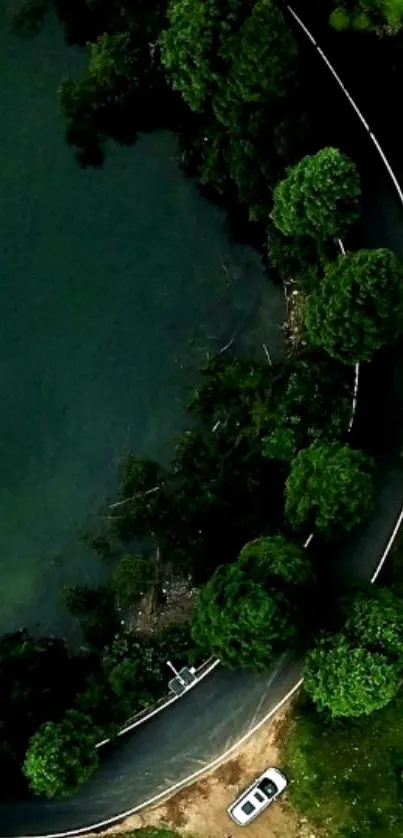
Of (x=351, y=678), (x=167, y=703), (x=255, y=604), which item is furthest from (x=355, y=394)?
(x=167, y=703)

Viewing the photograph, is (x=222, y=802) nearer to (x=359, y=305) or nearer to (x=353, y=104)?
(x=359, y=305)

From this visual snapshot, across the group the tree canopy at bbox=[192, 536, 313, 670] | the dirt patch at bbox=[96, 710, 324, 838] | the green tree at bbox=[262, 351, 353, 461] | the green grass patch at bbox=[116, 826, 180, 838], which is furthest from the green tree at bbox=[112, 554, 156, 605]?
the green grass patch at bbox=[116, 826, 180, 838]

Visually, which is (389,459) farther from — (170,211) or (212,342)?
(170,211)

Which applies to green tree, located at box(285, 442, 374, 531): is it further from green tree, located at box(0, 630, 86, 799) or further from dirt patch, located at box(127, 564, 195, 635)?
green tree, located at box(0, 630, 86, 799)

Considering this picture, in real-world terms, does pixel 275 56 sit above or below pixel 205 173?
above

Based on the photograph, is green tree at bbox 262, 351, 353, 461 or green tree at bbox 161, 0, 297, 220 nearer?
green tree at bbox 161, 0, 297, 220

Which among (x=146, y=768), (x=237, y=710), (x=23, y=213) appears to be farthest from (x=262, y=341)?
(x=146, y=768)
